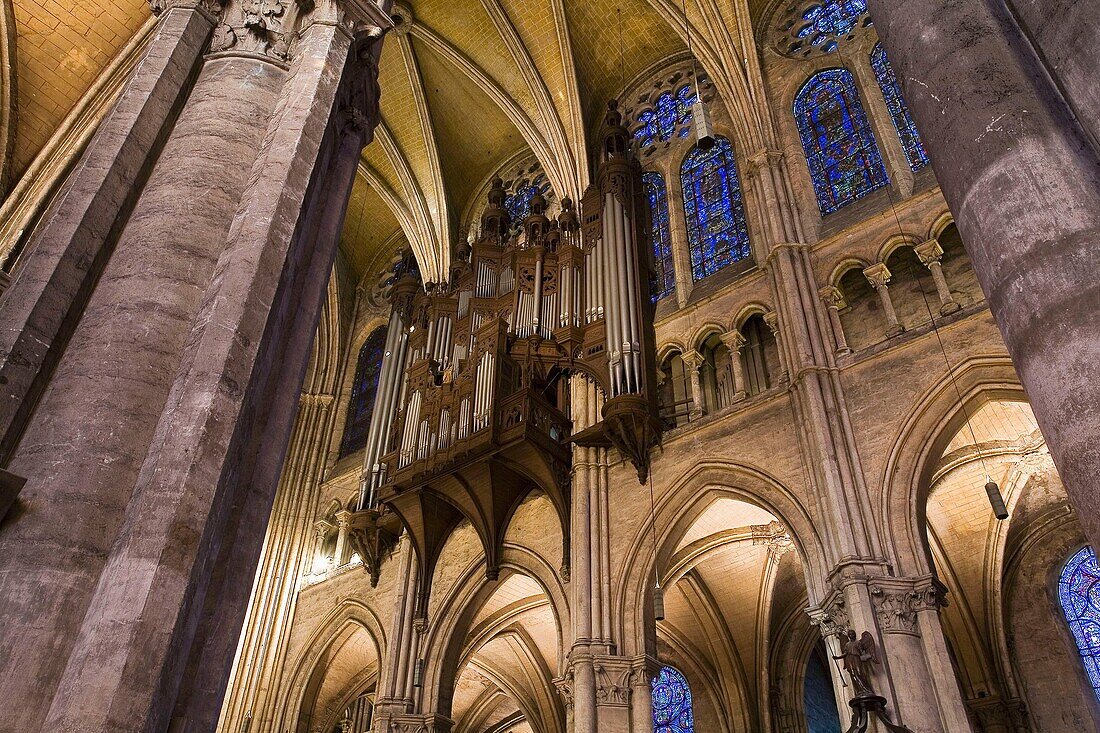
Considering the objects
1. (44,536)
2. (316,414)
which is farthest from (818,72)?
(44,536)

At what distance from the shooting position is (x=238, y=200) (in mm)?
4738

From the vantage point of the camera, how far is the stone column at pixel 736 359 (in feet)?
36.6

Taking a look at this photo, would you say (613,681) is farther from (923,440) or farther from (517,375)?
(517,375)

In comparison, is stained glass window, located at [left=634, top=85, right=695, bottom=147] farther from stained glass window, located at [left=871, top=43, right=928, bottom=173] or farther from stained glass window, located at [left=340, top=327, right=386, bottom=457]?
stained glass window, located at [left=340, top=327, right=386, bottom=457]

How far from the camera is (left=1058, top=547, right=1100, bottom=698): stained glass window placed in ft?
35.6

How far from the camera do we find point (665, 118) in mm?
15922

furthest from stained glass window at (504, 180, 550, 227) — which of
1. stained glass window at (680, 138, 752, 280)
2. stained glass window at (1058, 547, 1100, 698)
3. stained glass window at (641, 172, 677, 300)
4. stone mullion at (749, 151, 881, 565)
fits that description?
stained glass window at (1058, 547, 1100, 698)

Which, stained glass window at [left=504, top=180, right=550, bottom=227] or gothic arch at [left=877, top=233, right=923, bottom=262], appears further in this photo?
stained glass window at [left=504, top=180, right=550, bottom=227]

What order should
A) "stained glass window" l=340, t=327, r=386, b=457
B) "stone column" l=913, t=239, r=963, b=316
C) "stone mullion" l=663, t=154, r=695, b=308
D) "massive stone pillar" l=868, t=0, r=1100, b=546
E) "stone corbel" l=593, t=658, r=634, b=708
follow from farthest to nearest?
"stained glass window" l=340, t=327, r=386, b=457, "stone mullion" l=663, t=154, r=695, b=308, "stone column" l=913, t=239, r=963, b=316, "stone corbel" l=593, t=658, r=634, b=708, "massive stone pillar" l=868, t=0, r=1100, b=546

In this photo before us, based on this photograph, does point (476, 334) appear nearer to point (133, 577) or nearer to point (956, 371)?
point (956, 371)

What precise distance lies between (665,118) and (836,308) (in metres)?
6.58

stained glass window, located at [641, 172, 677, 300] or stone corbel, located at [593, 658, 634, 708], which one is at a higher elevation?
stained glass window, located at [641, 172, 677, 300]

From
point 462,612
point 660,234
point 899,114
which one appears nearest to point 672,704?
point 462,612

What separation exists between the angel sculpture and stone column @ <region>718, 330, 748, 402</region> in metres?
4.23
